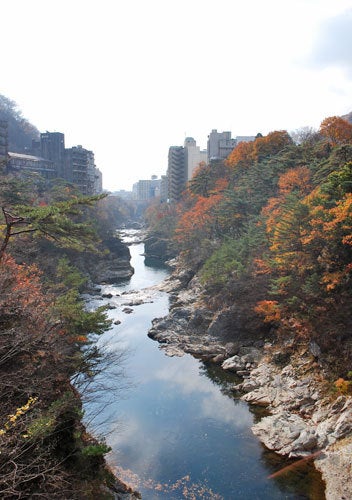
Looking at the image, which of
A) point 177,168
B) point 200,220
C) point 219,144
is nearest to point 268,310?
point 200,220

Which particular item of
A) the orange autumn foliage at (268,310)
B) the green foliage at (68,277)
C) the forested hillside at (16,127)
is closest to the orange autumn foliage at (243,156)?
the orange autumn foliage at (268,310)

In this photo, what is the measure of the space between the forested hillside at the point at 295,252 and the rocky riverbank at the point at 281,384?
2.40 feet

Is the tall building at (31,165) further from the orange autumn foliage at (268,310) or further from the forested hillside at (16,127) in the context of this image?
the orange autumn foliage at (268,310)

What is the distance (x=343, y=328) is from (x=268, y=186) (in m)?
17.3

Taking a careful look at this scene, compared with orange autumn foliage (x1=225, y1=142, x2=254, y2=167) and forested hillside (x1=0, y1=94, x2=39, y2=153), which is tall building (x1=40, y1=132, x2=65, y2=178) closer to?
forested hillside (x1=0, y1=94, x2=39, y2=153)

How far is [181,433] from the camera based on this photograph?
13805 millimetres

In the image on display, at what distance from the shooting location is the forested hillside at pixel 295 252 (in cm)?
1605

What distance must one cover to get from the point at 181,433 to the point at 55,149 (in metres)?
55.3

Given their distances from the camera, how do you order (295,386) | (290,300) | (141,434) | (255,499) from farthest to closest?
(290,300)
(295,386)
(141,434)
(255,499)

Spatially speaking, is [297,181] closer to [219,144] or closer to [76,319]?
[76,319]

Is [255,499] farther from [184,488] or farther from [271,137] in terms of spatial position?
[271,137]

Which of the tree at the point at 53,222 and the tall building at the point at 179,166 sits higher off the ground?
the tall building at the point at 179,166

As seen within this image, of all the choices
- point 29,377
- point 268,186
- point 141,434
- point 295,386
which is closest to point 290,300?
point 295,386

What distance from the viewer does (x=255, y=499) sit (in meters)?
10.6
